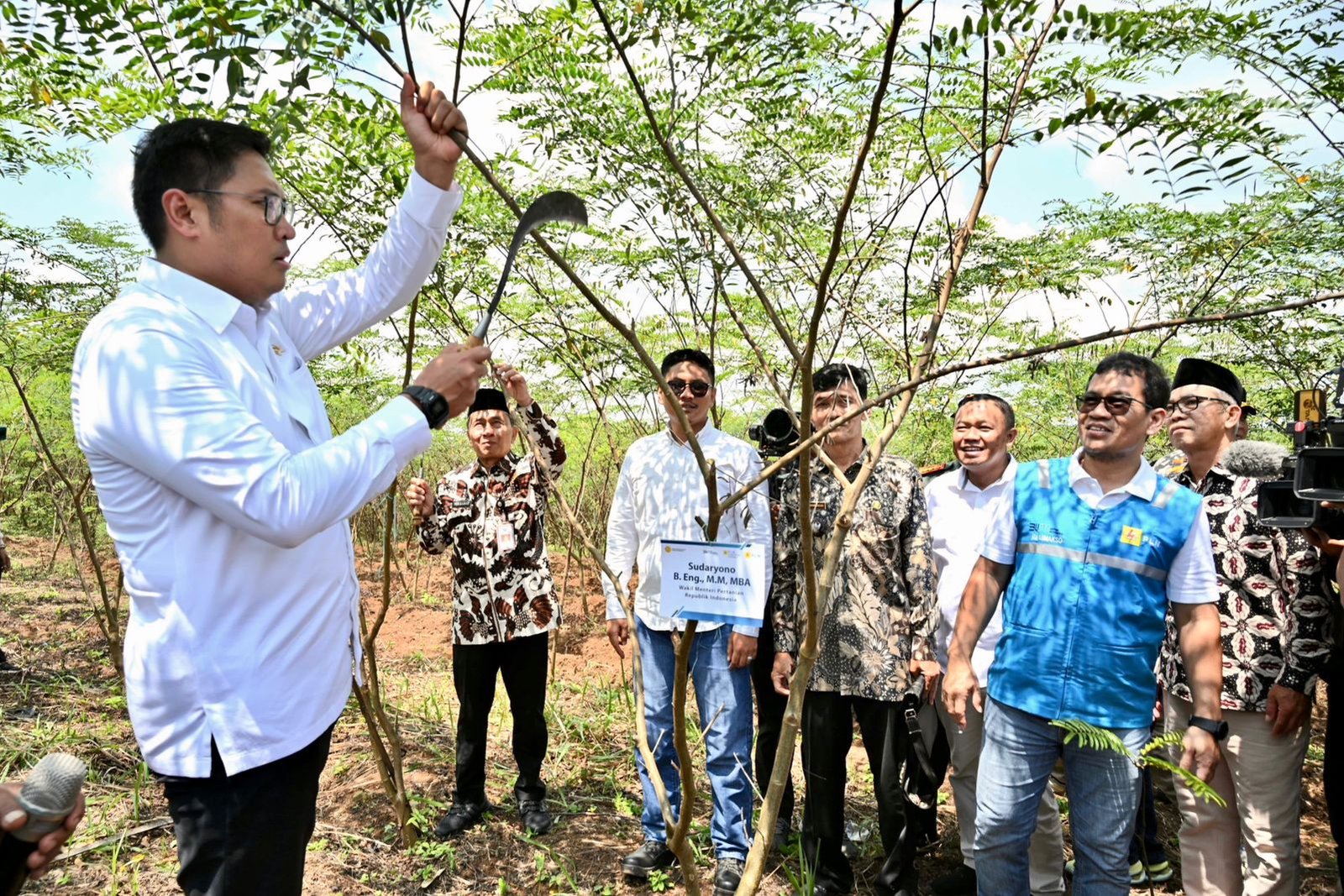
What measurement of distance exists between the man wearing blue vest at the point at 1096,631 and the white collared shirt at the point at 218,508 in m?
1.89

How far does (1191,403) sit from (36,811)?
3520 millimetres

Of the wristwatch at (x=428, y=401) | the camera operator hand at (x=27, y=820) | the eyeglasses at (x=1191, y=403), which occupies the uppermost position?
the eyeglasses at (x=1191, y=403)

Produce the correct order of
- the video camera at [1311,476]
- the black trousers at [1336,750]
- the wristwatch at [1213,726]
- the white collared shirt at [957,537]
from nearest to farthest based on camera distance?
the video camera at [1311,476] → the wristwatch at [1213,726] → the black trousers at [1336,750] → the white collared shirt at [957,537]

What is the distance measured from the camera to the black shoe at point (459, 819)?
11.5ft

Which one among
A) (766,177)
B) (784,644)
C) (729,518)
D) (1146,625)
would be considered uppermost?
(766,177)

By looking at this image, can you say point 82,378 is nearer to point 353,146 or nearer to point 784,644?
point 353,146

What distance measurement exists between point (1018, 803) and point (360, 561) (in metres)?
9.29

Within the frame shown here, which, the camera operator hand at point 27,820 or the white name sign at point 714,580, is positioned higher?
the white name sign at point 714,580

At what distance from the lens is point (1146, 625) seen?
7.98 feet

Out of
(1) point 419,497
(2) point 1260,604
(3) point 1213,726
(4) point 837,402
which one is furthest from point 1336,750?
(1) point 419,497

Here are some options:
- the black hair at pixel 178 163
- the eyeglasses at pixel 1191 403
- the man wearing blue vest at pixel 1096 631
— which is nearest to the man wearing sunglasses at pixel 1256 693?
the eyeglasses at pixel 1191 403

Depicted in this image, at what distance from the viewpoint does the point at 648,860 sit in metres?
3.26

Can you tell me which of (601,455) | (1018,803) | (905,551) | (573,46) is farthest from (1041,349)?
(601,455)

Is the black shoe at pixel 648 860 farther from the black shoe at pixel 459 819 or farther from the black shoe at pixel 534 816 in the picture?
the black shoe at pixel 459 819
